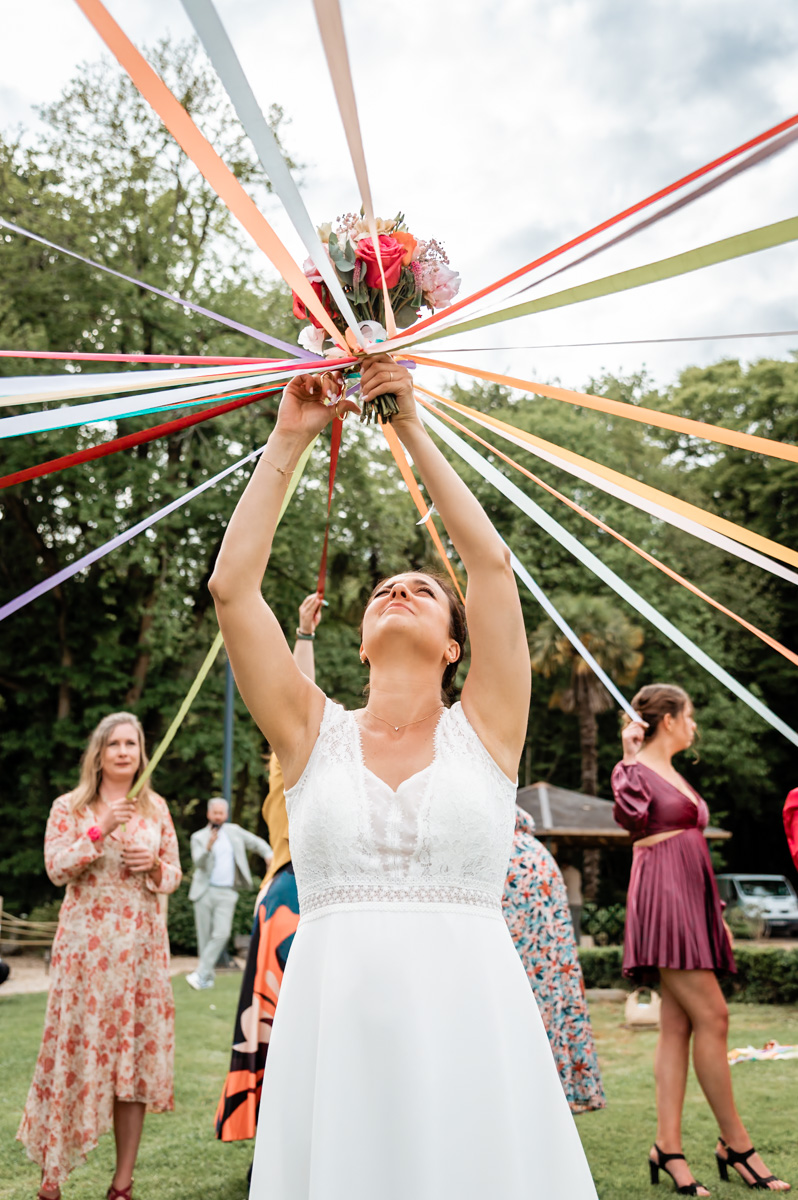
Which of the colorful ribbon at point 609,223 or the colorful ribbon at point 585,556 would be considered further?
the colorful ribbon at point 585,556

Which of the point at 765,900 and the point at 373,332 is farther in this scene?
the point at 765,900

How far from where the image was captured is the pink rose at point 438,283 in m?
2.46

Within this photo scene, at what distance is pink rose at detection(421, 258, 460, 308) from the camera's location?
246cm

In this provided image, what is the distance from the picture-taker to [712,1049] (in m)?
4.18

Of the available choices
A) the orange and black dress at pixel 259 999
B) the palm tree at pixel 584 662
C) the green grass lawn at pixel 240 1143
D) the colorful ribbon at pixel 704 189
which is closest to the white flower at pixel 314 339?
the colorful ribbon at pixel 704 189

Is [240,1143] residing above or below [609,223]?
below

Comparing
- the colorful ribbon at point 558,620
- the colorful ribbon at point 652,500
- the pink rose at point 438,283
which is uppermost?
the pink rose at point 438,283

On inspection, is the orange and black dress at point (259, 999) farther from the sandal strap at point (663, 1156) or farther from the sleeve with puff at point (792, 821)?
the sleeve with puff at point (792, 821)

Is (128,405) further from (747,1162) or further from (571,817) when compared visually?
(571,817)

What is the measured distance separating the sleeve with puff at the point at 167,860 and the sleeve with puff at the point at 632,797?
6.29ft

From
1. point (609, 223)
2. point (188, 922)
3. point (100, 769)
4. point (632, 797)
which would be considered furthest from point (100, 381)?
point (188, 922)

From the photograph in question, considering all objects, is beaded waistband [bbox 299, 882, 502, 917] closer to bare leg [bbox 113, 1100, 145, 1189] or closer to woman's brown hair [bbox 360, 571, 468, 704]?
woman's brown hair [bbox 360, 571, 468, 704]

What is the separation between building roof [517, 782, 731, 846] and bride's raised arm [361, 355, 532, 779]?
34.2 feet

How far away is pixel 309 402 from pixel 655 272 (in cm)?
80
